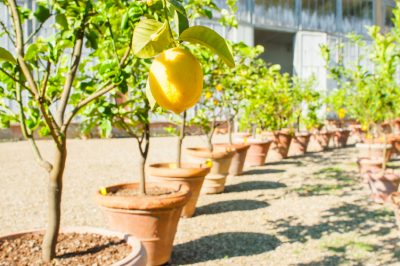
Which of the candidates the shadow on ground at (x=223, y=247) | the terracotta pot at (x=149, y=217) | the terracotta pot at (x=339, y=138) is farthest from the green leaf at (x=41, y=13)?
the terracotta pot at (x=339, y=138)

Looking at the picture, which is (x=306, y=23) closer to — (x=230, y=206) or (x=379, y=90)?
(x=379, y=90)

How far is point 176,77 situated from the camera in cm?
50

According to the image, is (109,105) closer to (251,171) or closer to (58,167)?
(58,167)

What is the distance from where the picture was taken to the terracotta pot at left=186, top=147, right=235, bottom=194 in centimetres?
500

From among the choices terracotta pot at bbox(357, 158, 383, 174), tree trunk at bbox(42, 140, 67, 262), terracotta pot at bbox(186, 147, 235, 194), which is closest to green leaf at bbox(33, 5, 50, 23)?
tree trunk at bbox(42, 140, 67, 262)

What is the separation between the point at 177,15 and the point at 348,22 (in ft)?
67.6

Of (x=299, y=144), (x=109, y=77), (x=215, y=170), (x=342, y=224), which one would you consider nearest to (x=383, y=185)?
(x=342, y=224)

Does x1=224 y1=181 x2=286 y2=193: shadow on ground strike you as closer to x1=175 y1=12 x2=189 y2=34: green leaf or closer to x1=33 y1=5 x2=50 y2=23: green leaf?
x1=33 y1=5 x2=50 y2=23: green leaf

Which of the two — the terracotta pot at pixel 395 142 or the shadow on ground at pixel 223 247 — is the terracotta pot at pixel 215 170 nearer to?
the shadow on ground at pixel 223 247

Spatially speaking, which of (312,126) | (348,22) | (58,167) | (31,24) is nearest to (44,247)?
(58,167)

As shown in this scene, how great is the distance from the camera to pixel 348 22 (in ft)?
63.4

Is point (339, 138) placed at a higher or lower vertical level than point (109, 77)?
lower

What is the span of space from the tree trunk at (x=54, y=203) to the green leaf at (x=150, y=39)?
1398 millimetres

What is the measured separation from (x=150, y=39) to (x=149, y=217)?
228cm
